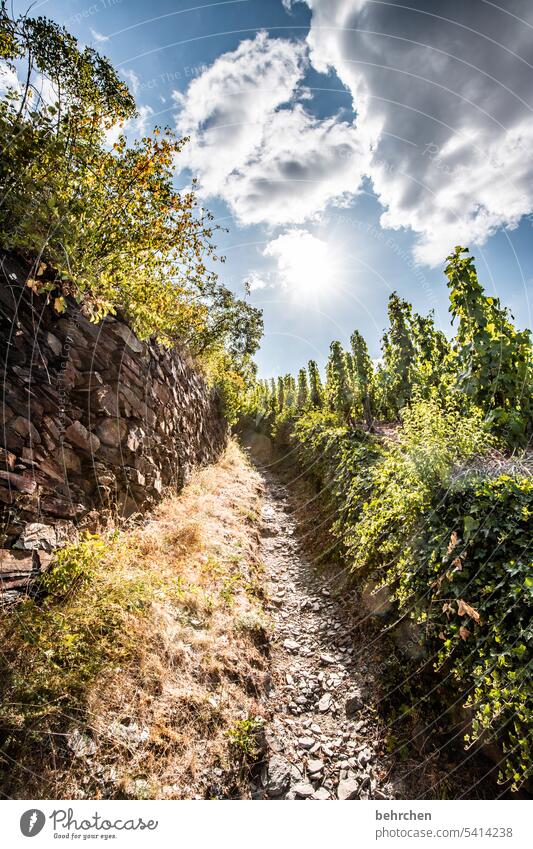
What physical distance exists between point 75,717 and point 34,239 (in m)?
5.99

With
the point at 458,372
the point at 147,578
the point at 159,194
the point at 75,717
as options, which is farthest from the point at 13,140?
the point at 458,372

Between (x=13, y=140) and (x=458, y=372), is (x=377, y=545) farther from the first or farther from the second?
(x=13, y=140)

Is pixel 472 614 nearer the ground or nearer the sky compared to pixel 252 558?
nearer the sky

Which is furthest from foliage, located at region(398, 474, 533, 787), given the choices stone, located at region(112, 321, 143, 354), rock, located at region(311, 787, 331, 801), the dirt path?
stone, located at region(112, 321, 143, 354)

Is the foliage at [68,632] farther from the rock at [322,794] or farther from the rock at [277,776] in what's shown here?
the rock at [322,794]

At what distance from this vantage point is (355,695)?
16.3 ft

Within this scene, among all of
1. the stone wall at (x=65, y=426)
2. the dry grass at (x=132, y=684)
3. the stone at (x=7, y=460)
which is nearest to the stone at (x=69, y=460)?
the stone wall at (x=65, y=426)

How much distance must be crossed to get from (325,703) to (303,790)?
4.08 feet

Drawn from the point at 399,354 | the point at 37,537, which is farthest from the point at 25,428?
the point at 399,354

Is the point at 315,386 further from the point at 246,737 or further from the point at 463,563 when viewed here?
the point at 246,737

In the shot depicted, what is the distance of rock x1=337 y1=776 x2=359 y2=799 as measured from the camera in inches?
149

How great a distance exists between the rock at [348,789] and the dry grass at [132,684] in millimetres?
1138

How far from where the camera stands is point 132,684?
373 centimetres

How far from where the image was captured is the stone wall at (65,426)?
4.35 m
